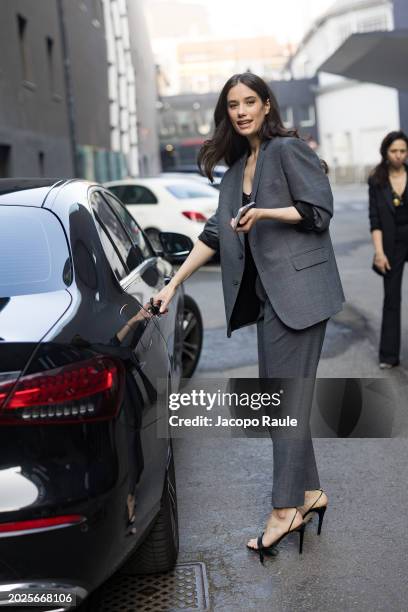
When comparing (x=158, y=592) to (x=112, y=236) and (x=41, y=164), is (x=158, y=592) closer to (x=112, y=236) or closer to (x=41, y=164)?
(x=112, y=236)

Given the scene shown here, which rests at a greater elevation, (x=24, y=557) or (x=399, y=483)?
(x=24, y=557)

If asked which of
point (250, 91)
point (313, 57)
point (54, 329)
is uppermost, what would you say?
point (313, 57)

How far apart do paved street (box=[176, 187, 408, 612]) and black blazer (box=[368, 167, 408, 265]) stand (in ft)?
3.03

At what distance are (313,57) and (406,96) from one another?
47.4m

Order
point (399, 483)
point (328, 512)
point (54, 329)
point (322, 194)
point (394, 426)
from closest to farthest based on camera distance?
point (54, 329)
point (322, 194)
point (328, 512)
point (399, 483)
point (394, 426)

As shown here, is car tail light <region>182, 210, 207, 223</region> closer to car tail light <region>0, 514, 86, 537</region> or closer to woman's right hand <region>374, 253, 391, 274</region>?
woman's right hand <region>374, 253, 391, 274</region>

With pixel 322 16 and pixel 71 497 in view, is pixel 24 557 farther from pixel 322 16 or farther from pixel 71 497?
pixel 322 16

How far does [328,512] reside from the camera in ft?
14.4

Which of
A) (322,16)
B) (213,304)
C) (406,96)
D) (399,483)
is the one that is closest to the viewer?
(399,483)

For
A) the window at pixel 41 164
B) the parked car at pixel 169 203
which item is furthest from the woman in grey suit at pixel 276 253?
the window at pixel 41 164

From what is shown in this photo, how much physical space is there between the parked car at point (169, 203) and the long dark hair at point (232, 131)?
477 inches

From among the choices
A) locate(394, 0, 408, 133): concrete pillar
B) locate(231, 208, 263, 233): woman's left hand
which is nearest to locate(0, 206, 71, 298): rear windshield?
locate(231, 208, 263, 233): woman's left hand

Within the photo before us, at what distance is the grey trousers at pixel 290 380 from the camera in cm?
373

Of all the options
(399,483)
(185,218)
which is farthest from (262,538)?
(185,218)
